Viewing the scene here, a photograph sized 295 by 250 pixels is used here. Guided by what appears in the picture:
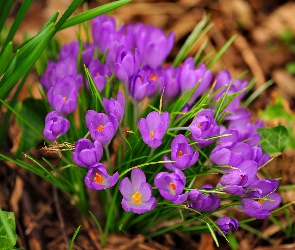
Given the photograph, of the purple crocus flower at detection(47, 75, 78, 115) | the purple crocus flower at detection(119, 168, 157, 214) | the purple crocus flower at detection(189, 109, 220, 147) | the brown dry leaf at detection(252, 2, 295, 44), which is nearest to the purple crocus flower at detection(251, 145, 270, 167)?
the purple crocus flower at detection(189, 109, 220, 147)

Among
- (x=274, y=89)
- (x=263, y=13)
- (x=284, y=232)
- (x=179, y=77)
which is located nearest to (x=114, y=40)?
(x=179, y=77)

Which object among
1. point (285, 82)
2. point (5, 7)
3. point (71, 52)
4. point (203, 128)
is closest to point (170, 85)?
point (203, 128)

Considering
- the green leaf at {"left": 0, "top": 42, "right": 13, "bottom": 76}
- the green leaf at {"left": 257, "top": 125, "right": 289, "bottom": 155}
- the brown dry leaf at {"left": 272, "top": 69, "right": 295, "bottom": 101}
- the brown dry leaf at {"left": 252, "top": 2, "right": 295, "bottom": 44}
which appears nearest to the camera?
the green leaf at {"left": 0, "top": 42, "right": 13, "bottom": 76}

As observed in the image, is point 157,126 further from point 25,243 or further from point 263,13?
point 263,13

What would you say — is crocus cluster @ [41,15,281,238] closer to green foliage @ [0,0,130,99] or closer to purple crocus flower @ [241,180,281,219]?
purple crocus flower @ [241,180,281,219]

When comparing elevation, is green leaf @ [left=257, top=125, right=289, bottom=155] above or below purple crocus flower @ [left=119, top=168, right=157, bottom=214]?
below

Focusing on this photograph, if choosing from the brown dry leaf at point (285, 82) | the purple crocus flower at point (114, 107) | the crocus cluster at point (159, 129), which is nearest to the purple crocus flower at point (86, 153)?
the crocus cluster at point (159, 129)
